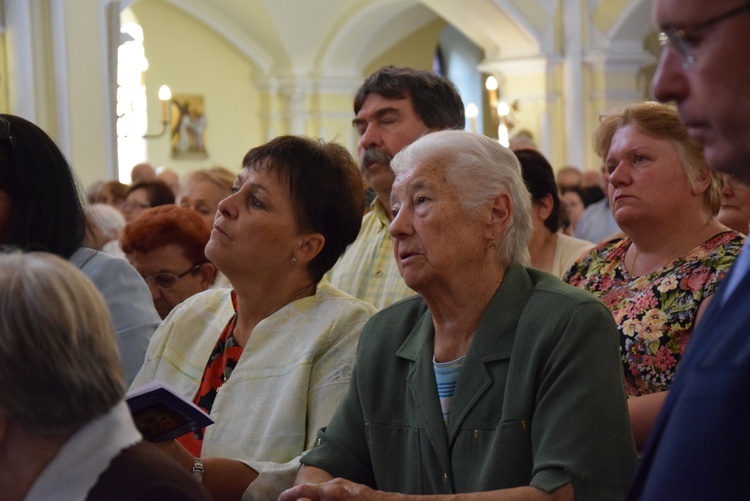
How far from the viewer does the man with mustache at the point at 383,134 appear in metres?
3.95

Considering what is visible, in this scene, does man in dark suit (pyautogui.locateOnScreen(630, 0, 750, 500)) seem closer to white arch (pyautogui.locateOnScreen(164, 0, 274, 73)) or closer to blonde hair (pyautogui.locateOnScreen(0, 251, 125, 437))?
blonde hair (pyautogui.locateOnScreen(0, 251, 125, 437))

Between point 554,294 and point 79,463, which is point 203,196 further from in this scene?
point 79,463

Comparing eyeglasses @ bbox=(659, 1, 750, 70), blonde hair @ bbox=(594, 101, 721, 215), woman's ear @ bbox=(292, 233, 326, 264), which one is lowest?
Answer: woman's ear @ bbox=(292, 233, 326, 264)

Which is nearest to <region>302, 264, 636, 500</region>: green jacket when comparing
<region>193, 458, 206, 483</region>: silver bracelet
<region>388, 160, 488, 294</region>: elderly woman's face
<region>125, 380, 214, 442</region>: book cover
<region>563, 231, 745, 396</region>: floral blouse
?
<region>388, 160, 488, 294</region>: elderly woman's face

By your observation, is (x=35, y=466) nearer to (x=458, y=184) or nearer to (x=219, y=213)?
(x=458, y=184)

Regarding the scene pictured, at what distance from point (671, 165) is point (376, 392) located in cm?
126

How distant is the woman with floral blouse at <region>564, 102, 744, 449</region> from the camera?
3184 millimetres

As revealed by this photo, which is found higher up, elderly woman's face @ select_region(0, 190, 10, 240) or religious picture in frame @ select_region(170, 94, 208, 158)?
elderly woman's face @ select_region(0, 190, 10, 240)

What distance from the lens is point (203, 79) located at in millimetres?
17469

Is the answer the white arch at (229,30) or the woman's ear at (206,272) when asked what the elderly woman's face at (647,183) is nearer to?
the woman's ear at (206,272)

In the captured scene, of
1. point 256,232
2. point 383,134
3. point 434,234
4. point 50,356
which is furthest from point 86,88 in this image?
point 50,356

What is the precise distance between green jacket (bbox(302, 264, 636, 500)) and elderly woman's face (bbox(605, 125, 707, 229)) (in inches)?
31.7

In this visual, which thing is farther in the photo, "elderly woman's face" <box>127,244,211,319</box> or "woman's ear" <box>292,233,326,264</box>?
"elderly woman's face" <box>127,244,211,319</box>

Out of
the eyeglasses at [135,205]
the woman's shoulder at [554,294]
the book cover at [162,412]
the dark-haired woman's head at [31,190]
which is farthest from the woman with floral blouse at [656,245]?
the eyeglasses at [135,205]
